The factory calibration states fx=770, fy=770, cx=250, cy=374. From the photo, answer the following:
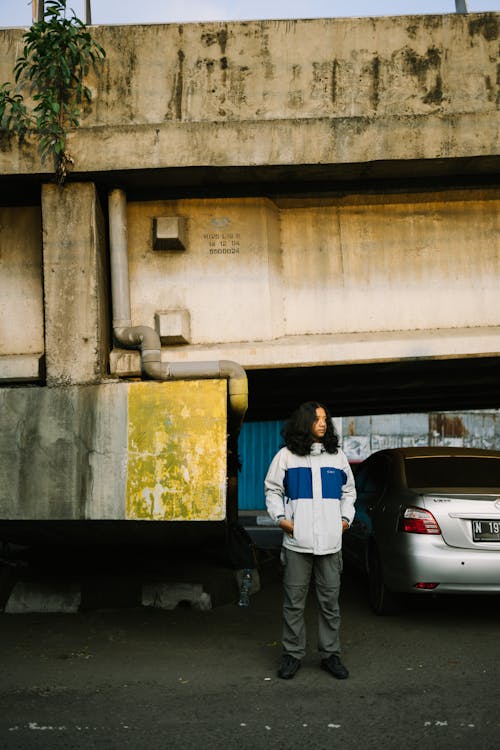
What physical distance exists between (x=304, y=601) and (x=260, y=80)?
4.55m

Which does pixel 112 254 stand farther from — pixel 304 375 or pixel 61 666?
pixel 61 666

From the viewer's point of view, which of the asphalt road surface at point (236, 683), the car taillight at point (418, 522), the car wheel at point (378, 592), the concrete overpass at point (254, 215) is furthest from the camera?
the car wheel at point (378, 592)

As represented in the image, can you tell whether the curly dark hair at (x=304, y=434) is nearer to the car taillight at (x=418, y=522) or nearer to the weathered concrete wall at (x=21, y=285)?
the car taillight at (x=418, y=522)

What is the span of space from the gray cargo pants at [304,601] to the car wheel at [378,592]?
1840 millimetres

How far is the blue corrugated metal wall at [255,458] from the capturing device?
24609mm

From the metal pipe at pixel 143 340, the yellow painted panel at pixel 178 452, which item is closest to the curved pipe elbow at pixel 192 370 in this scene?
the metal pipe at pixel 143 340

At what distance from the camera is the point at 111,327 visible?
7234mm

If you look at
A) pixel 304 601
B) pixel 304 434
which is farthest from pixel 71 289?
pixel 304 601

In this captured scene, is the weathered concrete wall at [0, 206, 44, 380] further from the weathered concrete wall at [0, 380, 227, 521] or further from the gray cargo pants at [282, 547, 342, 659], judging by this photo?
the gray cargo pants at [282, 547, 342, 659]

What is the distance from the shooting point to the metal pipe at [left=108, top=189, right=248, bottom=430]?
6.81 metres

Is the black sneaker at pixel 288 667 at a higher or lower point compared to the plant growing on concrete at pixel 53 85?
lower

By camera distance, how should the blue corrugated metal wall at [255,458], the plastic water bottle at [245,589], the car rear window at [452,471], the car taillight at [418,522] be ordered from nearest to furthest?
the car taillight at [418,522] < the car rear window at [452,471] < the plastic water bottle at [245,589] < the blue corrugated metal wall at [255,458]

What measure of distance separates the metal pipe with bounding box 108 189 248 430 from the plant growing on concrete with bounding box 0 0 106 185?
2.03 ft

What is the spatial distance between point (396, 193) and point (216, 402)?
2735mm
